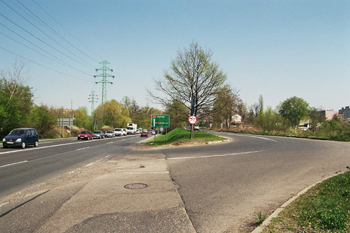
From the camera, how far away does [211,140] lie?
25297 millimetres

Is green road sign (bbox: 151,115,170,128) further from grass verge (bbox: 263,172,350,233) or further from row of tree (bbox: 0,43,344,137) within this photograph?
grass verge (bbox: 263,172,350,233)

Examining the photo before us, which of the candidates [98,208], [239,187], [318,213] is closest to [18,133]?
[98,208]

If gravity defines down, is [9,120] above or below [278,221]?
above

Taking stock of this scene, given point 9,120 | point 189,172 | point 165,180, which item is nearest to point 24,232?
point 165,180

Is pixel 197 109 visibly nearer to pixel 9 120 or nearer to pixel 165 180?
pixel 165 180

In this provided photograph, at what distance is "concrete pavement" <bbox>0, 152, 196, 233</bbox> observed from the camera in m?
4.78

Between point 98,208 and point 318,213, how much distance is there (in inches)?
163

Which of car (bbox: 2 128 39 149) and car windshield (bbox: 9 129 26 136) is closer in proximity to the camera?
car (bbox: 2 128 39 149)

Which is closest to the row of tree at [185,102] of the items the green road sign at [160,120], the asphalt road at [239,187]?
the green road sign at [160,120]

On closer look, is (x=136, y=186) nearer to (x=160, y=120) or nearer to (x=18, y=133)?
(x=18, y=133)

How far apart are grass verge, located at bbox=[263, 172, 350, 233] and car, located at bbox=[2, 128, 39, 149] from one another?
23.1m

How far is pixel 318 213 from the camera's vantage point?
4855 millimetres

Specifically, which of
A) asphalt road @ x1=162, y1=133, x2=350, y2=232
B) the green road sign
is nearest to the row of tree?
the green road sign

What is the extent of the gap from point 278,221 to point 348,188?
109 inches
